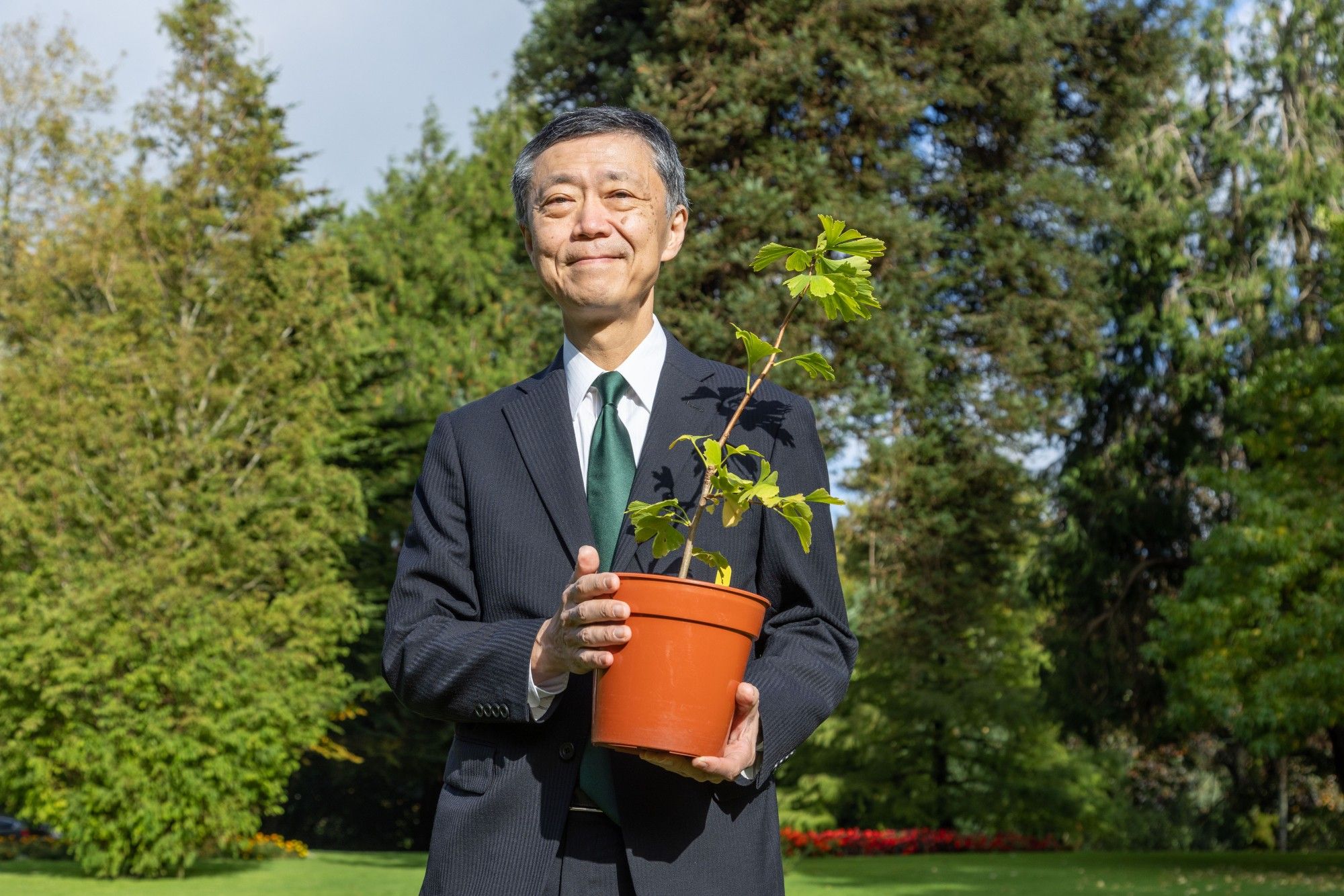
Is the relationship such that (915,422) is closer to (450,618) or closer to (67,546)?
(67,546)

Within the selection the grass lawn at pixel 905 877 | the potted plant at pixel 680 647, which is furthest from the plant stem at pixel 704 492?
the grass lawn at pixel 905 877

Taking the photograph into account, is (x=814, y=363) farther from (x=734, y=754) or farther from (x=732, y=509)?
(x=734, y=754)

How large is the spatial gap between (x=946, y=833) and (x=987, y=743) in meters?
2.52

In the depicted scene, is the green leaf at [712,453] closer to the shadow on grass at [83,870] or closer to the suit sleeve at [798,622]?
the suit sleeve at [798,622]

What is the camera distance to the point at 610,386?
7.33 feet

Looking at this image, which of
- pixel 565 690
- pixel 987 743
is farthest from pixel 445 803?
pixel 987 743

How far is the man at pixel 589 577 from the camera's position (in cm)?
193

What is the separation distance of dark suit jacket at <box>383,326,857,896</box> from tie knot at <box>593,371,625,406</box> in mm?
68

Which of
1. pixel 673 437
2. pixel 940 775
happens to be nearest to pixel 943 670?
pixel 940 775

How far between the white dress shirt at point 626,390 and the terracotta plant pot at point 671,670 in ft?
1.59

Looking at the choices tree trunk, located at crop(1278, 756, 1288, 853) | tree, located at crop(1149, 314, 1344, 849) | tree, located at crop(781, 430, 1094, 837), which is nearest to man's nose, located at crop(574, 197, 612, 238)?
tree, located at crop(1149, 314, 1344, 849)

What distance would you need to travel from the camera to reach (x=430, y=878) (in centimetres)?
207

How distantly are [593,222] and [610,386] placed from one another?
280mm

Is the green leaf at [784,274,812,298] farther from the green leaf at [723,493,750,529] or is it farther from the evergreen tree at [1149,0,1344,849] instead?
the evergreen tree at [1149,0,1344,849]
